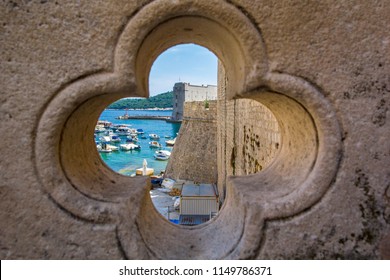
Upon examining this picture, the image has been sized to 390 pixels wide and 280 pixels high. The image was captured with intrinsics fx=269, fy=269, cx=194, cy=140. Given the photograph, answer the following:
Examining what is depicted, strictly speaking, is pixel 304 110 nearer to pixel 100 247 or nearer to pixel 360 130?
pixel 360 130

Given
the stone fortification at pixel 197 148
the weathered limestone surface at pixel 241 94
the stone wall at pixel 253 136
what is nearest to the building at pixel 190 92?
the stone fortification at pixel 197 148

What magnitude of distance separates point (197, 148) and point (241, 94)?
1498 cm

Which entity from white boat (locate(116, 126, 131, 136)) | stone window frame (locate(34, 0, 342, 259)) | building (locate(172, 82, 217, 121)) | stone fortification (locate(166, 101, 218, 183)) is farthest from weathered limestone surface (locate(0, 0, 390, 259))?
white boat (locate(116, 126, 131, 136))

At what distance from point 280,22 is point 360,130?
63 cm

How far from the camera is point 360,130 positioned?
4.15 feet

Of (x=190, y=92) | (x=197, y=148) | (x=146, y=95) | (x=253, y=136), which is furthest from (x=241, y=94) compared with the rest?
(x=190, y=92)

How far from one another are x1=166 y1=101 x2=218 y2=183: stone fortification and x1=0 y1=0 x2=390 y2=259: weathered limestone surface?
14.1 meters

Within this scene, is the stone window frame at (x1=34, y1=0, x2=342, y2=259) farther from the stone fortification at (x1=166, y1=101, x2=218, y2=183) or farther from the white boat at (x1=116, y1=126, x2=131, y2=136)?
the white boat at (x1=116, y1=126, x2=131, y2=136)

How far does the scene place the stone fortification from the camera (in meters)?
15.7

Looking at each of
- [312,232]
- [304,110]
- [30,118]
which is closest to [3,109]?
[30,118]

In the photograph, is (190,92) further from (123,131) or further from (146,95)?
(146,95)

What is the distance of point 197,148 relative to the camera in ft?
53.5

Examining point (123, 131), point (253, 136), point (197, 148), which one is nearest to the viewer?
point (253, 136)

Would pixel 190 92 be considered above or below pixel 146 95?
above
